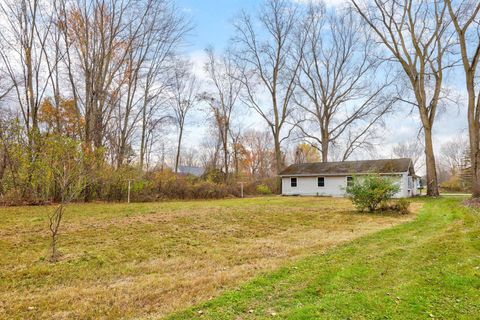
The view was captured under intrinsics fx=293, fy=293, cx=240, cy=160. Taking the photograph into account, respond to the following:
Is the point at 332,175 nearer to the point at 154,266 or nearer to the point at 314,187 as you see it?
the point at 314,187

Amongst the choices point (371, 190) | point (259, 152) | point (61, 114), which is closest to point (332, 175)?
point (371, 190)

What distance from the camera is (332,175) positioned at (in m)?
24.3

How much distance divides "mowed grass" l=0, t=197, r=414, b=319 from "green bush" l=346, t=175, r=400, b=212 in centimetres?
301

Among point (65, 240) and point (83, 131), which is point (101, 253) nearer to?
point (65, 240)

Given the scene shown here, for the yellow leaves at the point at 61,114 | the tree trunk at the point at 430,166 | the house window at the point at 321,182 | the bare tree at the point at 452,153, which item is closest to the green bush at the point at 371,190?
the tree trunk at the point at 430,166

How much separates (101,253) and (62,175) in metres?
1.55

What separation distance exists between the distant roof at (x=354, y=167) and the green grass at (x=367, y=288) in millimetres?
17250

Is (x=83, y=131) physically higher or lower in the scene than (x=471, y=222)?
higher

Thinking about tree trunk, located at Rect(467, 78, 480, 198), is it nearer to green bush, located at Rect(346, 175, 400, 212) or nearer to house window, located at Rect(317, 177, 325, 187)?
green bush, located at Rect(346, 175, 400, 212)

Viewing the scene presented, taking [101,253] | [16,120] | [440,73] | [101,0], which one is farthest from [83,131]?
[440,73]

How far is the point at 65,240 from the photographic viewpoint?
6234 millimetres

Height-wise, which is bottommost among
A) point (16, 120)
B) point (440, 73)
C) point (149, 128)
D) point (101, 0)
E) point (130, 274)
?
point (130, 274)

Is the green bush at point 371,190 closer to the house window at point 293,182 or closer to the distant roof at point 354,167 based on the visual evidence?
the distant roof at point 354,167

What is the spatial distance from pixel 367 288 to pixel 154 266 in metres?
3.14
